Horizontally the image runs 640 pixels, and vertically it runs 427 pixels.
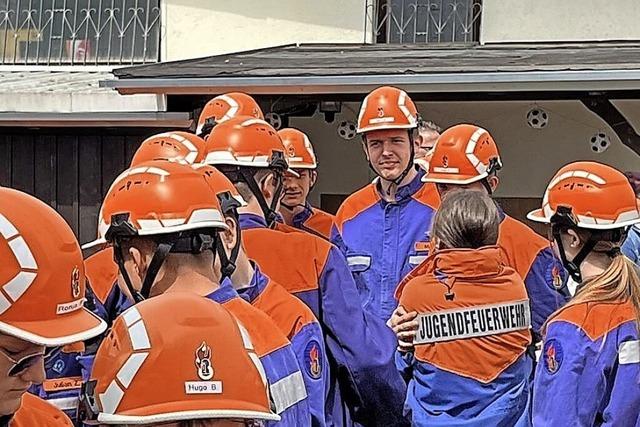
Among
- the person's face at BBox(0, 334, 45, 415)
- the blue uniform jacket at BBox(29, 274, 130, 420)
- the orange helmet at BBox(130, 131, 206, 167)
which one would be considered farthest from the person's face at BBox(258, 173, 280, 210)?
the person's face at BBox(0, 334, 45, 415)

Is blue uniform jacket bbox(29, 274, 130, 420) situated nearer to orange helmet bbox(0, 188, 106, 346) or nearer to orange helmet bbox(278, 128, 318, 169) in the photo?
orange helmet bbox(0, 188, 106, 346)

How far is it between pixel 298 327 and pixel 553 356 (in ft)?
3.26

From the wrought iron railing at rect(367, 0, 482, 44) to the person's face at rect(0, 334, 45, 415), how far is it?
9634mm

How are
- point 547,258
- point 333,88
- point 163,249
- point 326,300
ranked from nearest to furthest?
1. point 163,249
2. point 326,300
3. point 547,258
4. point 333,88

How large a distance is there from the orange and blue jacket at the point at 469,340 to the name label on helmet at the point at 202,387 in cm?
225

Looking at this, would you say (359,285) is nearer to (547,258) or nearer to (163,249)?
(547,258)

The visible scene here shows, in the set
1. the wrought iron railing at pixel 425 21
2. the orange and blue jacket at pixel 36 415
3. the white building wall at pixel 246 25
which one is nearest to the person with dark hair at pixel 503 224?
the orange and blue jacket at pixel 36 415

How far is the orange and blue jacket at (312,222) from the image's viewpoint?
6414 millimetres

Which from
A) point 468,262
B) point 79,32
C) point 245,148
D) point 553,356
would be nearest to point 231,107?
point 245,148

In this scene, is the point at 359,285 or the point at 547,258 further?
the point at 359,285

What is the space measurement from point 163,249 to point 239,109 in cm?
302

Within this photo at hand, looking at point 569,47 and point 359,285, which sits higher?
point 569,47

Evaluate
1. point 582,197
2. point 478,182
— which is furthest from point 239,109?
point 582,197

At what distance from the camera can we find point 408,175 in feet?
19.1
